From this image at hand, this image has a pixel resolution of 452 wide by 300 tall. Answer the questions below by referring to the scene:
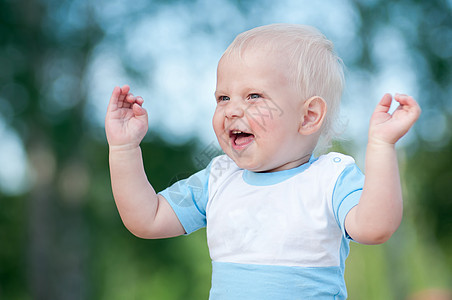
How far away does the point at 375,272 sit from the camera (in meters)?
11.3

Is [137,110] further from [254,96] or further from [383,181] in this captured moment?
[383,181]

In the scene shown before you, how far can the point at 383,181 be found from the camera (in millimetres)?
1116

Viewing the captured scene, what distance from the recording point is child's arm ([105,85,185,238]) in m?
1.48

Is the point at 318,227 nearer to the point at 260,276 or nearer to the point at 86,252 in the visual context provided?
the point at 260,276

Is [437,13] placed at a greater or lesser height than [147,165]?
greater

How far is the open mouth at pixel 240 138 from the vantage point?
1.39 m

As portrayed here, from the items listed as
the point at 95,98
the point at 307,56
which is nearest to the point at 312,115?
the point at 307,56

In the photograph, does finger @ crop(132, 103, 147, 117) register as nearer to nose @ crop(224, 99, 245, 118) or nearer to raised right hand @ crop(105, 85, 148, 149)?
raised right hand @ crop(105, 85, 148, 149)

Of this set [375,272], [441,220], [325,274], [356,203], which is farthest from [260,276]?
[375,272]

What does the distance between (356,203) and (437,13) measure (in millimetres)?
7814

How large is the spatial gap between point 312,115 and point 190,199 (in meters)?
0.47

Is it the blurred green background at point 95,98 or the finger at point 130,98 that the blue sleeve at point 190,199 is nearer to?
the finger at point 130,98

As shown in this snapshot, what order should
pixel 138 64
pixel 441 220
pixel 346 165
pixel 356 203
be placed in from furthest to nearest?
pixel 441 220 → pixel 138 64 → pixel 346 165 → pixel 356 203

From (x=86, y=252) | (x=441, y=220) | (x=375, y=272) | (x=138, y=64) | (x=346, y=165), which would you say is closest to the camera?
(x=346, y=165)
